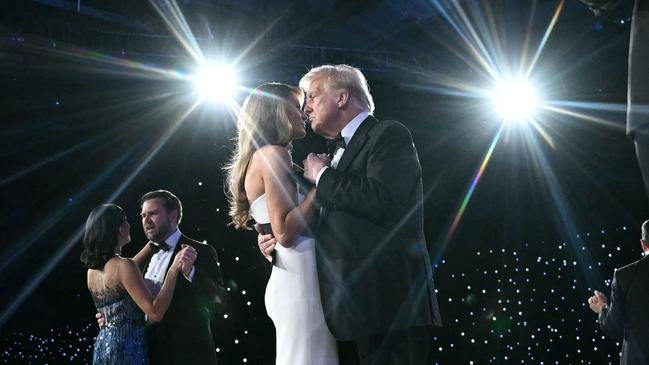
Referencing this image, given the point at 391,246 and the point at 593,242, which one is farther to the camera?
the point at 593,242

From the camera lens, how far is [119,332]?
294 centimetres

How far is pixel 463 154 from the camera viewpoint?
291 inches

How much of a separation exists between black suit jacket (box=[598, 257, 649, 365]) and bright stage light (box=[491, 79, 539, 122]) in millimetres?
3150

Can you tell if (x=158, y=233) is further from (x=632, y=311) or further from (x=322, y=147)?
(x=322, y=147)

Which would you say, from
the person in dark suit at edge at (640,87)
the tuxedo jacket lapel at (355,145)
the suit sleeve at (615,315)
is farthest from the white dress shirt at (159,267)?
the person in dark suit at edge at (640,87)

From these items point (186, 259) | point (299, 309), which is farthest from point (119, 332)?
point (299, 309)

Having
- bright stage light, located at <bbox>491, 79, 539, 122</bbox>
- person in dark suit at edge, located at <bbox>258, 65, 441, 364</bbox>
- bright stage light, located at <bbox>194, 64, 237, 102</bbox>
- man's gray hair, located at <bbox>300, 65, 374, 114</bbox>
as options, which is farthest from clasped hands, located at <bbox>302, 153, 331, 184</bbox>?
bright stage light, located at <bbox>491, 79, 539, 122</bbox>

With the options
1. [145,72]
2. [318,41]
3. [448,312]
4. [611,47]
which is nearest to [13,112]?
[145,72]

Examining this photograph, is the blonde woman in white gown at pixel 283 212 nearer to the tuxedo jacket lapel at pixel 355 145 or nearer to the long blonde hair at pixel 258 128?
the long blonde hair at pixel 258 128

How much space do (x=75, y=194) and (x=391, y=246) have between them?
554 centimetres

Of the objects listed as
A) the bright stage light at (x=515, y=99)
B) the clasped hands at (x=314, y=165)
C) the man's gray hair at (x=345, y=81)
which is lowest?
the clasped hands at (x=314, y=165)

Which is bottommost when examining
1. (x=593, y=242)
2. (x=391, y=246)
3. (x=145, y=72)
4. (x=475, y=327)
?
(x=391, y=246)

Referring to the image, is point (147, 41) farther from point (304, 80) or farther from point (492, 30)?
point (304, 80)

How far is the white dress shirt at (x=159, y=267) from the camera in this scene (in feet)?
10.5
